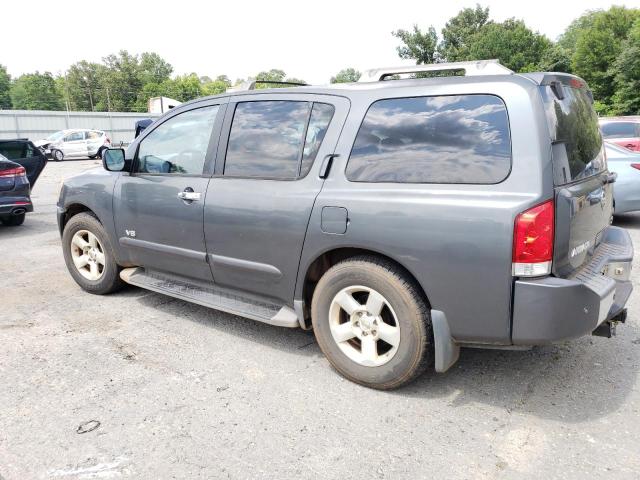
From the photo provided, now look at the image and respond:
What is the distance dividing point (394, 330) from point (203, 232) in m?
1.62

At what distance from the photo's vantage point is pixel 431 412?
2918 millimetres

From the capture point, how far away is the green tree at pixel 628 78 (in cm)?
3994

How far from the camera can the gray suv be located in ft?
8.57

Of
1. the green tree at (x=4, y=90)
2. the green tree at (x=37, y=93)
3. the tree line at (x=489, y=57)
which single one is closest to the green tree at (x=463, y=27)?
the tree line at (x=489, y=57)

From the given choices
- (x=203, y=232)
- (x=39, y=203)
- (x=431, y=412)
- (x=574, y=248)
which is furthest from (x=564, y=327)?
(x=39, y=203)

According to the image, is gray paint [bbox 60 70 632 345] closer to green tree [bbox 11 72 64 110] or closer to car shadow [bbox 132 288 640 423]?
car shadow [bbox 132 288 640 423]

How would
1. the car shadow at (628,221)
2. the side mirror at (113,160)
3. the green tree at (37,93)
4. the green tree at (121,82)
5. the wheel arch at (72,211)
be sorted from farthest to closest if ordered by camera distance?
1. the green tree at (37,93)
2. the green tree at (121,82)
3. the car shadow at (628,221)
4. the wheel arch at (72,211)
5. the side mirror at (113,160)

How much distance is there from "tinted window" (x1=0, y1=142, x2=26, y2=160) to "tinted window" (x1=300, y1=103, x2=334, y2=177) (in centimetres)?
802

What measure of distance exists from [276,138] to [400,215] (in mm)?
1163

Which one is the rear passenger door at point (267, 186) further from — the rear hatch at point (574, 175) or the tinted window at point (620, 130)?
the tinted window at point (620, 130)

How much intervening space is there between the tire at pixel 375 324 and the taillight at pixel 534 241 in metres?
0.59

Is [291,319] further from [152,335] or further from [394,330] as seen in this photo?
[152,335]

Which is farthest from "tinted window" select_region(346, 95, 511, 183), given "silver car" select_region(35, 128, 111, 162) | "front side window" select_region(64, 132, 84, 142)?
"front side window" select_region(64, 132, 84, 142)

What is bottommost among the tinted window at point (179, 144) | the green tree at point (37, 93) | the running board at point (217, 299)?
the running board at point (217, 299)
